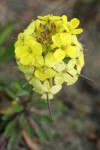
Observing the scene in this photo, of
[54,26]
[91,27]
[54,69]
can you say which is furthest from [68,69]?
[91,27]

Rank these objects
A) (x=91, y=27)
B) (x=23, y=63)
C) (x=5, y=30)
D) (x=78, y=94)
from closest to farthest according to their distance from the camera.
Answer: (x=23, y=63) < (x=5, y=30) < (x=78, y=94) < (x=91, y=27)

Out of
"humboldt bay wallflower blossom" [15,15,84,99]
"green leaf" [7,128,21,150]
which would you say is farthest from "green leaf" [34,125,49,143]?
"humboldt bay wallflower blossom" [15,15,84,99]

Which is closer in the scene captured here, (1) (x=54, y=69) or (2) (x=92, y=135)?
(1) (x=54, y=69)

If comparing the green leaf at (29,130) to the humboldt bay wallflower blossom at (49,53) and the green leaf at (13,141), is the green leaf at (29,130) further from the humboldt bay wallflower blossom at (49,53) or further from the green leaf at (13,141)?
the humboldt bay wallflower blossom at (49,53)

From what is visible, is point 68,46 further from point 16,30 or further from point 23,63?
point 16,30

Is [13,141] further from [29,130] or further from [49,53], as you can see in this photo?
[49,53]

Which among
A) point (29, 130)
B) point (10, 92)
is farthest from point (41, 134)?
point (10, 92)

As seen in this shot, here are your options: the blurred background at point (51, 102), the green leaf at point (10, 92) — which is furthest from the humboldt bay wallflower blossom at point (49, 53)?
the green leaf at point (10, 92)
